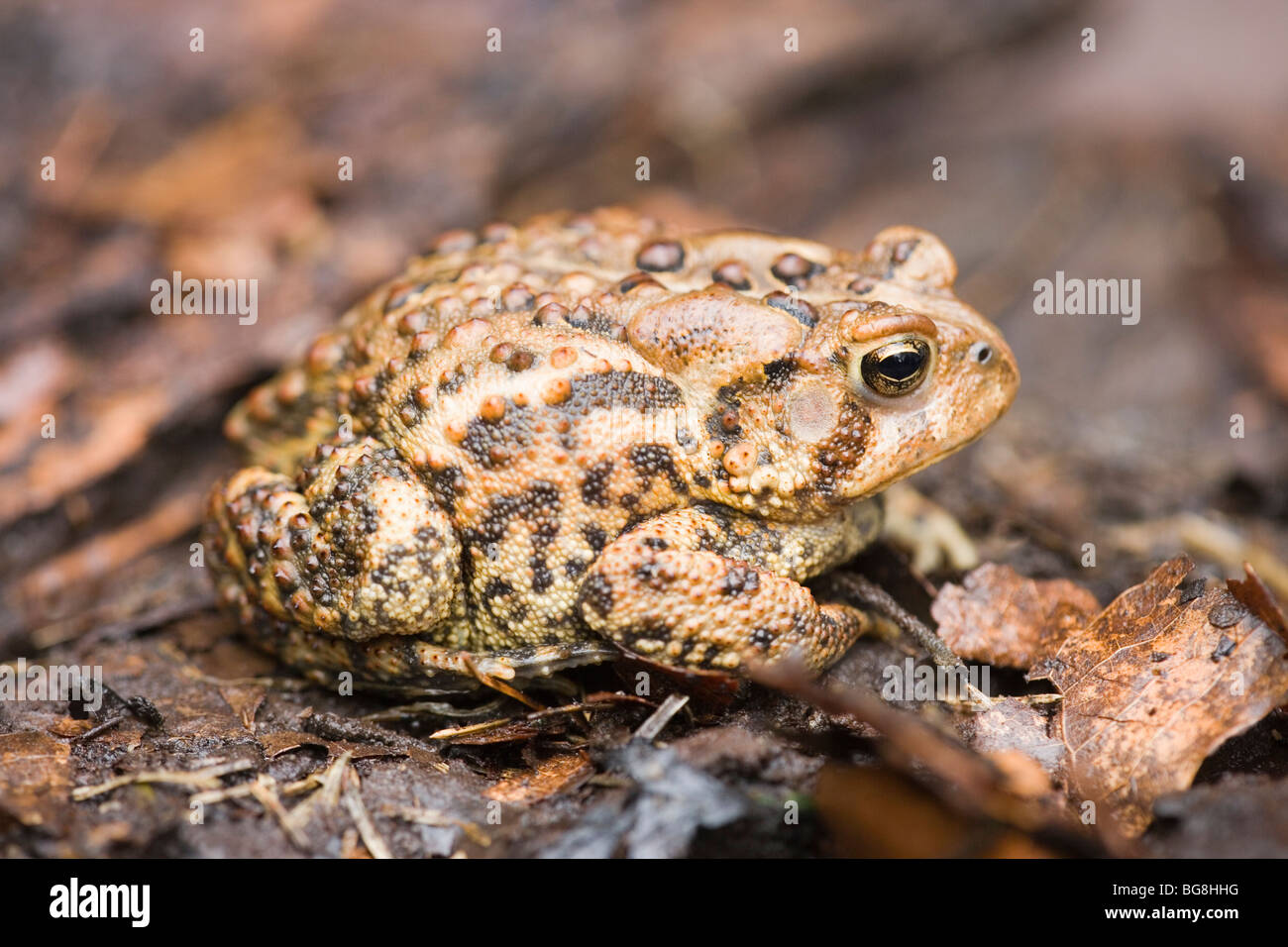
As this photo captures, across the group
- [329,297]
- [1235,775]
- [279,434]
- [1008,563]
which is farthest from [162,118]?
[1235,775]

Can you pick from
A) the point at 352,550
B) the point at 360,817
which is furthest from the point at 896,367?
the point at 360,817

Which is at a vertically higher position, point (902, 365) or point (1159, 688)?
point (902, 365)

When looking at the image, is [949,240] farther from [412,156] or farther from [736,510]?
[736,510]

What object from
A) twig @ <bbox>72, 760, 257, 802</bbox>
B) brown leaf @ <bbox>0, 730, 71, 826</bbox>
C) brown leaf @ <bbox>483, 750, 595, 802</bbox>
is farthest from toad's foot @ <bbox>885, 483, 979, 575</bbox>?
brown leaf @ <bbox>0, 730, 71, 826</bbox>

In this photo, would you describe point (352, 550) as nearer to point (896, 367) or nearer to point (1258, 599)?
point (896, 367)

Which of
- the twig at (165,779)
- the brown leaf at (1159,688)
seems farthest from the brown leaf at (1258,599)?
the twig at (165,779)
